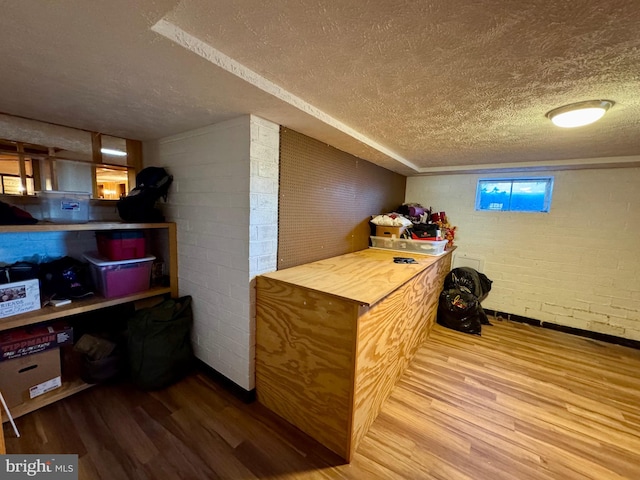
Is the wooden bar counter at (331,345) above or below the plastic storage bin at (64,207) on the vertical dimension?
below

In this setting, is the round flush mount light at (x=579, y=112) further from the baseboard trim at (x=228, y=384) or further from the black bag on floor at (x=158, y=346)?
the black bag on floor at (x=158, y=346)

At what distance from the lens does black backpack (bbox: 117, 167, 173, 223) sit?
6.31ft

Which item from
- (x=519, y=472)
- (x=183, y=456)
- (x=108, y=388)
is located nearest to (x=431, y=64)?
(x=519, y=472)

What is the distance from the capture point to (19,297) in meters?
1.52

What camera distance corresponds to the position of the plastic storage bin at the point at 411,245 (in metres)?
2.76

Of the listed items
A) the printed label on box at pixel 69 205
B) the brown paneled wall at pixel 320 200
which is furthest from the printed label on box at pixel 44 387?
the brown paneled wall at pixel 320 200

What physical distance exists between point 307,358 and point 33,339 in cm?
173

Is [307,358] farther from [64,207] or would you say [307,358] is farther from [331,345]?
[64,207]

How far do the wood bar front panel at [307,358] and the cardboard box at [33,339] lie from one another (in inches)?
51.3

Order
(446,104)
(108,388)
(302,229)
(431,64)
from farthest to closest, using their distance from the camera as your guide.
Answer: (302,229)
(108,388)
(446,104)
(431,64)

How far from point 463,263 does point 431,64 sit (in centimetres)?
318

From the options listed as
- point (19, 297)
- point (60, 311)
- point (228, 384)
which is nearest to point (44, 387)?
point (60, 311)

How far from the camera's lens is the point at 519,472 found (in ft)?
4.49

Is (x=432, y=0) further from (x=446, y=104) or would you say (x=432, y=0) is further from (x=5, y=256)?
(x=5, y=256)
